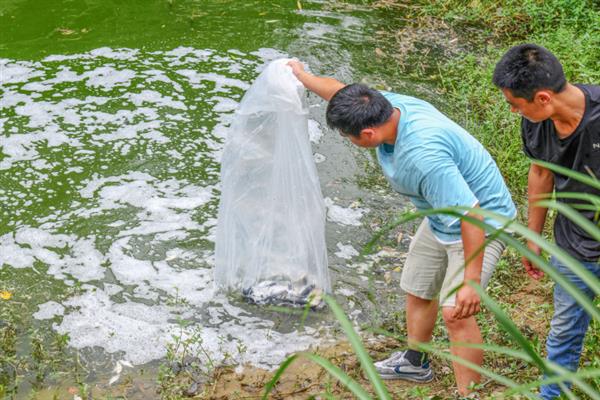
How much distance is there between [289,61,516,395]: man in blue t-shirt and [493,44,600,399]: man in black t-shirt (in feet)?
0.79

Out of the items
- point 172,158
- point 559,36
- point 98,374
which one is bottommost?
point 98,374

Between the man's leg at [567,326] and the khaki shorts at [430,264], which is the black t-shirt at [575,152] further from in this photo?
the khaki shorts at [430,264]

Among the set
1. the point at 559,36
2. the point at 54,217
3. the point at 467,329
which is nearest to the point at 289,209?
the point at 467,329

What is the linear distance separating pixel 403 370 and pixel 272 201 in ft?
3.55

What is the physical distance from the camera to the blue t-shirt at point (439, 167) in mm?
2852

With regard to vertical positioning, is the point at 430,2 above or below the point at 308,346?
above

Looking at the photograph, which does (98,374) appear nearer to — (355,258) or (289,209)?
(289,209)

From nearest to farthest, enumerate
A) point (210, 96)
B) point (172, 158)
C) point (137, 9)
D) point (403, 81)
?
1. point (172, 158)
2. point (210, 96)
3. point (403, 81)
4. point (137, 9)

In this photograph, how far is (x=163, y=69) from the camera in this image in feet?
22.3

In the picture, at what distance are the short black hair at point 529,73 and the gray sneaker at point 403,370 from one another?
1.52 meters

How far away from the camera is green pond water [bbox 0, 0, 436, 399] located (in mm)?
4023

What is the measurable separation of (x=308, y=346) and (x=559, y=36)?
3.96 m

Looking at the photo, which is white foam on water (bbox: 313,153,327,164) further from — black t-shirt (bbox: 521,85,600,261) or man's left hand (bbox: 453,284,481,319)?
man's left hand (bbox: 453,284,481,319)

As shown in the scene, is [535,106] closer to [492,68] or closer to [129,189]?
[129,189]
